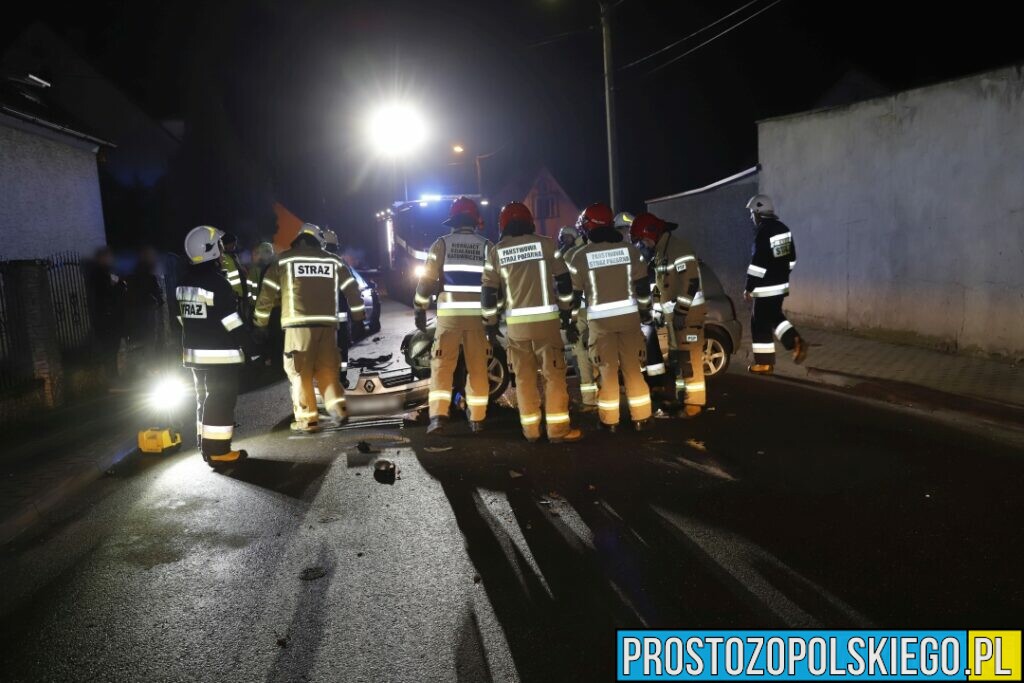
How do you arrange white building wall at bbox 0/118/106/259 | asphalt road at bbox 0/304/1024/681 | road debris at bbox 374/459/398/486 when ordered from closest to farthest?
asphalt road at bbox 0/304/1024/681 < road debris at bbox 374/459/398/486 < white building wall at bbox 0/118/106/259

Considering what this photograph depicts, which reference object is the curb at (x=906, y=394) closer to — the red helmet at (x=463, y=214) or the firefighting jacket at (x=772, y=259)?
the firefighting jacket at (x=772, y=259)

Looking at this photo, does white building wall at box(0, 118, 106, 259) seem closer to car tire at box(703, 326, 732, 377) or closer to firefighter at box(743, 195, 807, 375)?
car tire at box(703, 326, 732, 377)

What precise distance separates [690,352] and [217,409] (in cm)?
438

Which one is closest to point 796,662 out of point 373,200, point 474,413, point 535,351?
point 535,351

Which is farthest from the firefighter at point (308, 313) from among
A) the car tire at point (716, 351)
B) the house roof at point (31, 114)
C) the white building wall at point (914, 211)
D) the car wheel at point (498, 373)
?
the white building wall at point (914, 211)

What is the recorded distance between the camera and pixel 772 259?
8375mm

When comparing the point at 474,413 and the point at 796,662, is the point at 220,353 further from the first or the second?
the point at 796,662

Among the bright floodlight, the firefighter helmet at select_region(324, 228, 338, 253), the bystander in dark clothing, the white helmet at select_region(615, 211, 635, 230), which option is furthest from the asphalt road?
the bright floodlight

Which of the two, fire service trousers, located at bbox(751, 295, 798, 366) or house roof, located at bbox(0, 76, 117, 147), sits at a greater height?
house roof, located at bbox(0, 76, 117, 147)

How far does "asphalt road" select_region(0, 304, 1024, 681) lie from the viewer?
3256 millimetres

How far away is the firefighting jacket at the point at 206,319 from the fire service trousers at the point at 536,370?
2.44 meters

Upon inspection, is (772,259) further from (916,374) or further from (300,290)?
(300,290)

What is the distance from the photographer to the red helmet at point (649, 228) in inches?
290

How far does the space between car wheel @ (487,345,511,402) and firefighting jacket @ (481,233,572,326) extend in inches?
51.1
